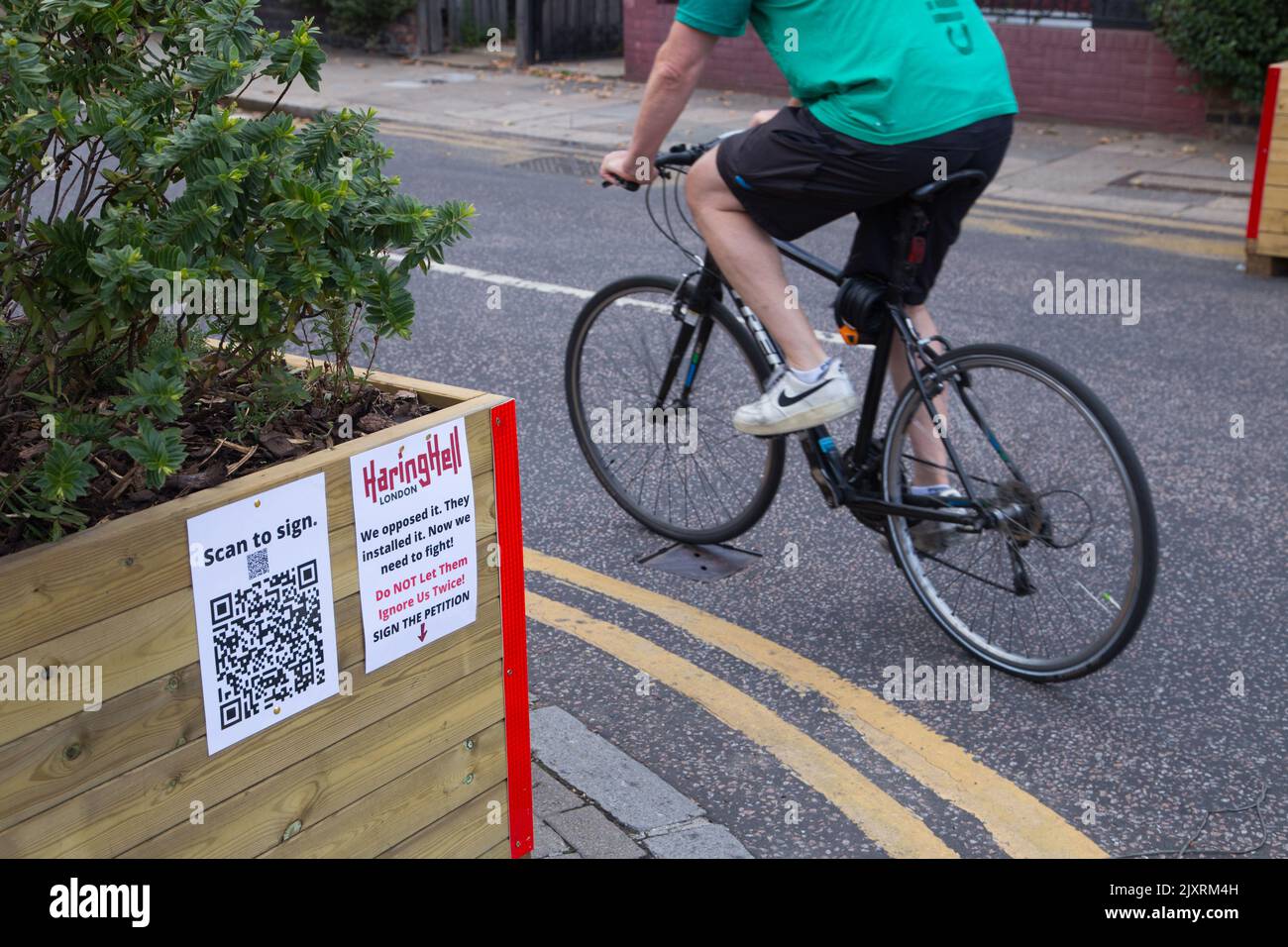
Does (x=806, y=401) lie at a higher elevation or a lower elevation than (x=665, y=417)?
higher

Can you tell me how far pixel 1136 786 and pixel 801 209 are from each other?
159 centimetres

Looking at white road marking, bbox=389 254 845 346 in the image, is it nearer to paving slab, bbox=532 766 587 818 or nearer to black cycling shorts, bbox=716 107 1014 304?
black cycling shorts, bbox=716 107 1014 304

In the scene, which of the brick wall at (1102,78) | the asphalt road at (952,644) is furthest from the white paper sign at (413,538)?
the brick wall at (1102,78)

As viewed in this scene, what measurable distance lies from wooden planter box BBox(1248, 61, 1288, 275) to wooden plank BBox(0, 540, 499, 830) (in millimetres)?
6923

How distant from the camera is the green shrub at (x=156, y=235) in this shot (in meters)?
1.97

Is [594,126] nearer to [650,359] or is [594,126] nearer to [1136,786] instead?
[650,359]

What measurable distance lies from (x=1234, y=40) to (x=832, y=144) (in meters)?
9.22

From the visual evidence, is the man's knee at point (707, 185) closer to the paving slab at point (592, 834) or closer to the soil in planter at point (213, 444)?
the soil in planter at point (213, 444)

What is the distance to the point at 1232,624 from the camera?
3863mm

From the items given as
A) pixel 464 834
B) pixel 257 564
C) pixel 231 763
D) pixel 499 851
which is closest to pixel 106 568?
pixel 257 564

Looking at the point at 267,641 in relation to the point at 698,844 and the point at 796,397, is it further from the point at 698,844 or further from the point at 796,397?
the point at 796,397

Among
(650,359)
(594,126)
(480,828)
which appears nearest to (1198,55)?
(594,126)

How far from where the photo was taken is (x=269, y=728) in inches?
86.3

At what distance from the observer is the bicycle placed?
337cm
